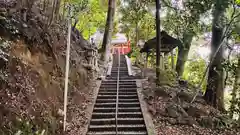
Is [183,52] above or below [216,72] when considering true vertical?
above

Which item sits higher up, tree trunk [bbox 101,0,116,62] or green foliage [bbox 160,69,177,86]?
tree trunk [bbox 101,0,116,62]

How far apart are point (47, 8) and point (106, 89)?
3.95m

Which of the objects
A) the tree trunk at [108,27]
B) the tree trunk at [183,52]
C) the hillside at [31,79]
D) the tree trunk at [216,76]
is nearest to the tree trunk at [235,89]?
the tree trunk at [216,76]

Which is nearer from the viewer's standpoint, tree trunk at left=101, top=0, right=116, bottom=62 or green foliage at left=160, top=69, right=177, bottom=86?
green foliage at left=160, top=69, right=177, bottom=86

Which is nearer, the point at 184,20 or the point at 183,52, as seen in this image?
the point at 184,20

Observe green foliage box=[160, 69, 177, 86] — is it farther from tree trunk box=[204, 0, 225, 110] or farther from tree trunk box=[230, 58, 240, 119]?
tree trunk box=[230, 58, 240, 119]

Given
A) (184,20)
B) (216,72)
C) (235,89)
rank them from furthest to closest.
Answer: (184,20) → (216,72) → (235,89)

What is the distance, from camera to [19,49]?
4.99 meters

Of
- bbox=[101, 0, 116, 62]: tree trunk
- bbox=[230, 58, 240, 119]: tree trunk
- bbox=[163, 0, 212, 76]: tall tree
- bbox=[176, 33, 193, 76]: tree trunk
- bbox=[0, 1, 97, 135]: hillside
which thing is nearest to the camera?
bbox=[0, 1, 97, 135]: hillside

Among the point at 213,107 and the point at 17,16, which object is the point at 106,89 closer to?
the point at 213,107

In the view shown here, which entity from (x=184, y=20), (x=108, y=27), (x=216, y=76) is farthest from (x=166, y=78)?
(x=108, y=27)

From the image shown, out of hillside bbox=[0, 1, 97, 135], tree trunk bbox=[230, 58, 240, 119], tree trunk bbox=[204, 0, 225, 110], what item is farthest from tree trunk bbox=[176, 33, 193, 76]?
hillside bbox=[0, 1, 97, 135]

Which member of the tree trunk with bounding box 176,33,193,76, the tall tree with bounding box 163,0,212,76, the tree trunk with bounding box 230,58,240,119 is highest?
the tall tree with bounding box 163,0,212,76

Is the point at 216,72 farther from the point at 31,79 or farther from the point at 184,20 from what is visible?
the point at 31,79
